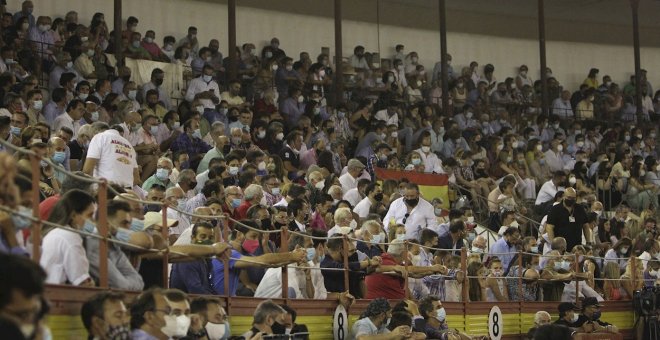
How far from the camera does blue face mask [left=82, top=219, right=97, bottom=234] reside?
8.20 meters

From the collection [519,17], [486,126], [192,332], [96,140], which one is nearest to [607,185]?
[486,126]

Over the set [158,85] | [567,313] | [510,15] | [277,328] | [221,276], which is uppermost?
[510,15]

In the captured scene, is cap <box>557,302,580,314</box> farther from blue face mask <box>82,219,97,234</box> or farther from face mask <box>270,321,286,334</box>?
blue face mask <box>82,219,97,234</box>

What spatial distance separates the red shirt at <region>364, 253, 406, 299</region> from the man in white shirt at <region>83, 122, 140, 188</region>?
3.22m

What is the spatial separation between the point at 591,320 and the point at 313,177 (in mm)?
4182

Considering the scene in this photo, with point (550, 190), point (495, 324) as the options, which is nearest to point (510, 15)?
point (550, 190)

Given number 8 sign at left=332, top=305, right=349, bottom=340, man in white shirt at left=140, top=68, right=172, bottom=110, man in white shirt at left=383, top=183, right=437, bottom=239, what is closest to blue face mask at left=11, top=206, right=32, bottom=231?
number 8 sign at left=332, top=305, right=349, bottom=340

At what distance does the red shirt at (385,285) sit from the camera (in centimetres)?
1394

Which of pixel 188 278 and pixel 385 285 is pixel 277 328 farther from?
pixel 385 285

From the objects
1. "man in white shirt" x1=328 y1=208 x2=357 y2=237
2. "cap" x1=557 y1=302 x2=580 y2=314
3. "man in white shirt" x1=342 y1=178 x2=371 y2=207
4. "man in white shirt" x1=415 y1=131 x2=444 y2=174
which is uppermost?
"man in white shirt" x1=415 y1=131 x2=444 y2=174

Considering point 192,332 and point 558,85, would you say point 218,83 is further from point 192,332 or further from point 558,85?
point 192,332

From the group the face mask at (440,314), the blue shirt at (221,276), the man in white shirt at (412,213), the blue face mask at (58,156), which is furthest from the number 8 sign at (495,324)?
the blue face mask at (58,156)

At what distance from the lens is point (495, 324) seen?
15.7m

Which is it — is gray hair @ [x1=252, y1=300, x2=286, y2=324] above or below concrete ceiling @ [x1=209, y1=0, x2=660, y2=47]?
below
